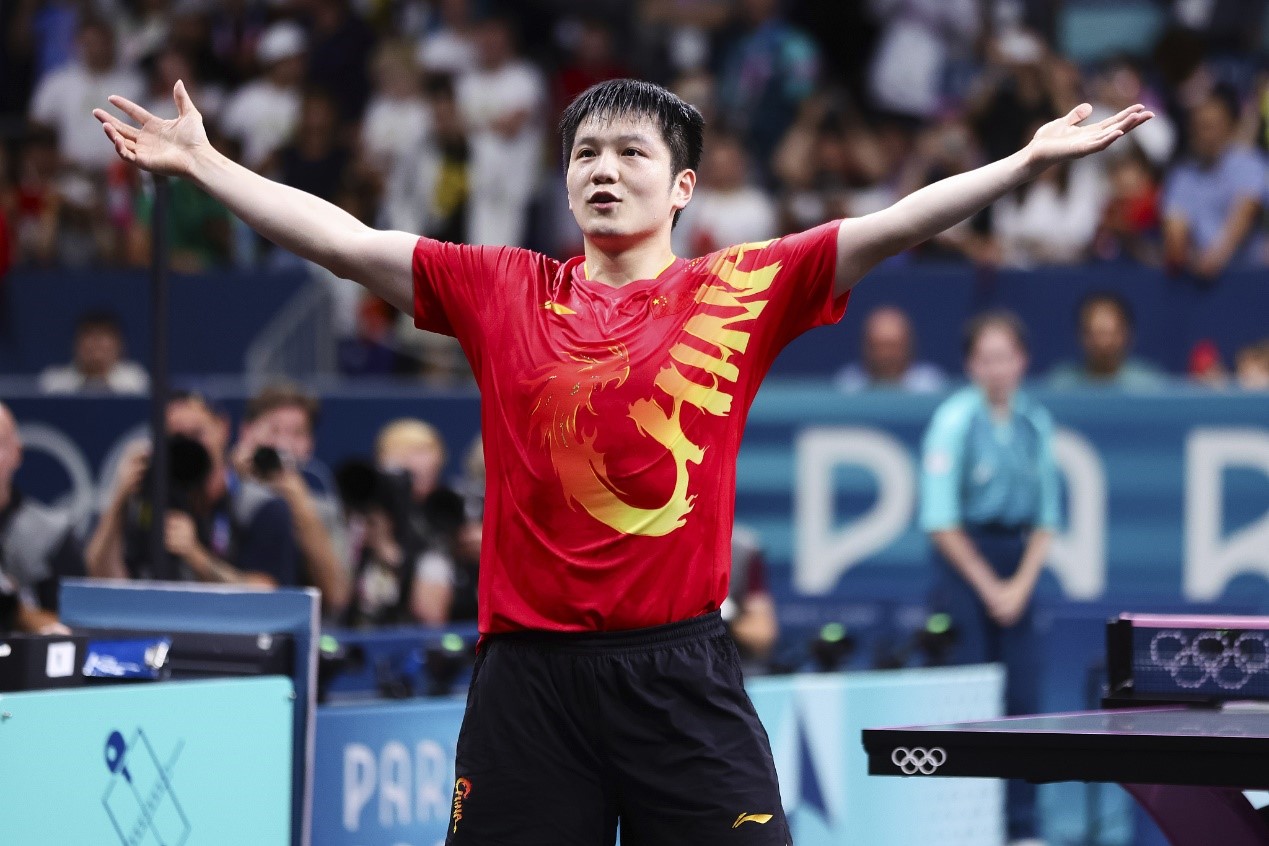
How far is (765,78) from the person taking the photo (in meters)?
13.0

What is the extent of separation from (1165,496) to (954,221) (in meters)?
6.60

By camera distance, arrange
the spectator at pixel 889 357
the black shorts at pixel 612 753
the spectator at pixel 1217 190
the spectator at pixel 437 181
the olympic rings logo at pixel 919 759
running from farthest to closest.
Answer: the spectator at pixel 437 181 < the spectator at pixel 1217 190 < the spectator at pixel 889 357 < the olympic rings logo at pixel 919 759 < the black shorts at pixel 612 753

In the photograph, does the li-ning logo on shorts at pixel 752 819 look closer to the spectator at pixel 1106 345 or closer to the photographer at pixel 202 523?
the photographer at pixel 202 523

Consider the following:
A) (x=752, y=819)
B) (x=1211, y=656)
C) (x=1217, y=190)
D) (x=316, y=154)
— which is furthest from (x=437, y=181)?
(x=752, y=819)

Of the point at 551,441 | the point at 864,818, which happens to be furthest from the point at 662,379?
the point at 864,818

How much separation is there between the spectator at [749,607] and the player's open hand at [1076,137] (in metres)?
4.60

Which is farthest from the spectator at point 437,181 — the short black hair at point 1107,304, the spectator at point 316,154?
the short black hair at point 1107,304

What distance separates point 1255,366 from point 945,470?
250cm

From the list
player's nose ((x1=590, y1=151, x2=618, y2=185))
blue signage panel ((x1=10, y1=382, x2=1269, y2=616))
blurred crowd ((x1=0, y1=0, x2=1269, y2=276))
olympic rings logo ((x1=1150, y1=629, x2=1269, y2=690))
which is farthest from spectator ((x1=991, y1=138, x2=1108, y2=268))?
player's nose ((x1=590, y1=151, x2=618, y2=185))

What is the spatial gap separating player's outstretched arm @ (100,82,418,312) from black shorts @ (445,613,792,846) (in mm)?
744

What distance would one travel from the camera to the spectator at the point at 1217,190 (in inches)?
425

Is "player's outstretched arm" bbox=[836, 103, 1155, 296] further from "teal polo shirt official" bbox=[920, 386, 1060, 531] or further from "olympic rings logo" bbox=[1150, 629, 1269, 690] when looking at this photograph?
"teal polo shirt official" bbox=[920, 386, 1060, 531]

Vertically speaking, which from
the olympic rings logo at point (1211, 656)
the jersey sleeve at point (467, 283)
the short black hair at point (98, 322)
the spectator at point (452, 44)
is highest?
the spectator at point (452, 44)

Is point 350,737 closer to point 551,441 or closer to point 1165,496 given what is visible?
point 551,441
